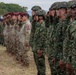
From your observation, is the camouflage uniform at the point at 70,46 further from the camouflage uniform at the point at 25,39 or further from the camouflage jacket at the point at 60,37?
the camouflage uniform at the point at 25,39

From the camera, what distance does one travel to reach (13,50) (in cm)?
1617

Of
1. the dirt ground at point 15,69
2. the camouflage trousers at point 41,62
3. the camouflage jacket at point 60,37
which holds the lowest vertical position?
the dirt ground at point 15,69

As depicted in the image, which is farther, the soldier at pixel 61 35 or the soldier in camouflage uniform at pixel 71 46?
the soldier at pixel 61 35

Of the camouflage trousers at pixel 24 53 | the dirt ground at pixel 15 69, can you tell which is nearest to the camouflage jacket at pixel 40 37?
the dirt ground at pixel 15 69

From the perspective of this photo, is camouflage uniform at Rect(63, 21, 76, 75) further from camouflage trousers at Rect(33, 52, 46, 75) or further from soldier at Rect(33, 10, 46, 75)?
camouflage trousers at Rect(33, 52, 46, 75)

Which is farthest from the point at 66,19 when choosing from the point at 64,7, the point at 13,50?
→ the point at 13,50

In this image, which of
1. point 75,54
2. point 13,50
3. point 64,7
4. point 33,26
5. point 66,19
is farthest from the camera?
point 13,50

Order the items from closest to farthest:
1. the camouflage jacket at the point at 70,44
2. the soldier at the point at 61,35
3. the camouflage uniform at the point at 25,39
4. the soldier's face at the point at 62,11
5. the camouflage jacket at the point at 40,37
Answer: the camouflage jacket at the point at 70,44 → the soldier at the point at 61,35 → the soldier's face at the point at 62,11 → the camouflage jacket at the point at 40,37 → the camouflage uniform at the point at 25,39

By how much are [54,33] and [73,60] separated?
5.48 feet

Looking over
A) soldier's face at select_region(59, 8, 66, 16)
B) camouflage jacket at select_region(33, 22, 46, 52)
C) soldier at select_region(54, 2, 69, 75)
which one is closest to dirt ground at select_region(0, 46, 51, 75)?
camouflage jacket at select_region(33, 22, 46, 52)

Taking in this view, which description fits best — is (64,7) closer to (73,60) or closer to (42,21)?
(73,60)

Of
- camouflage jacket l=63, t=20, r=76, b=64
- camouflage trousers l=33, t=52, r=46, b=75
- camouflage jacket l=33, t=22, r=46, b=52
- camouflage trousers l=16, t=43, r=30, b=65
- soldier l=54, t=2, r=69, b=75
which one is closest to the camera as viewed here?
camouflage jacket l=63, t=20, r=76, b=64

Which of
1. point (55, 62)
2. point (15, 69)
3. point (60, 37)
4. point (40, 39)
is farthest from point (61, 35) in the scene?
point (15, 69)

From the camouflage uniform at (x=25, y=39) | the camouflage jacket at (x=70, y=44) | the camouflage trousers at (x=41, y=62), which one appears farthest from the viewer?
the camouflage uniform at (x=25, y=39)
